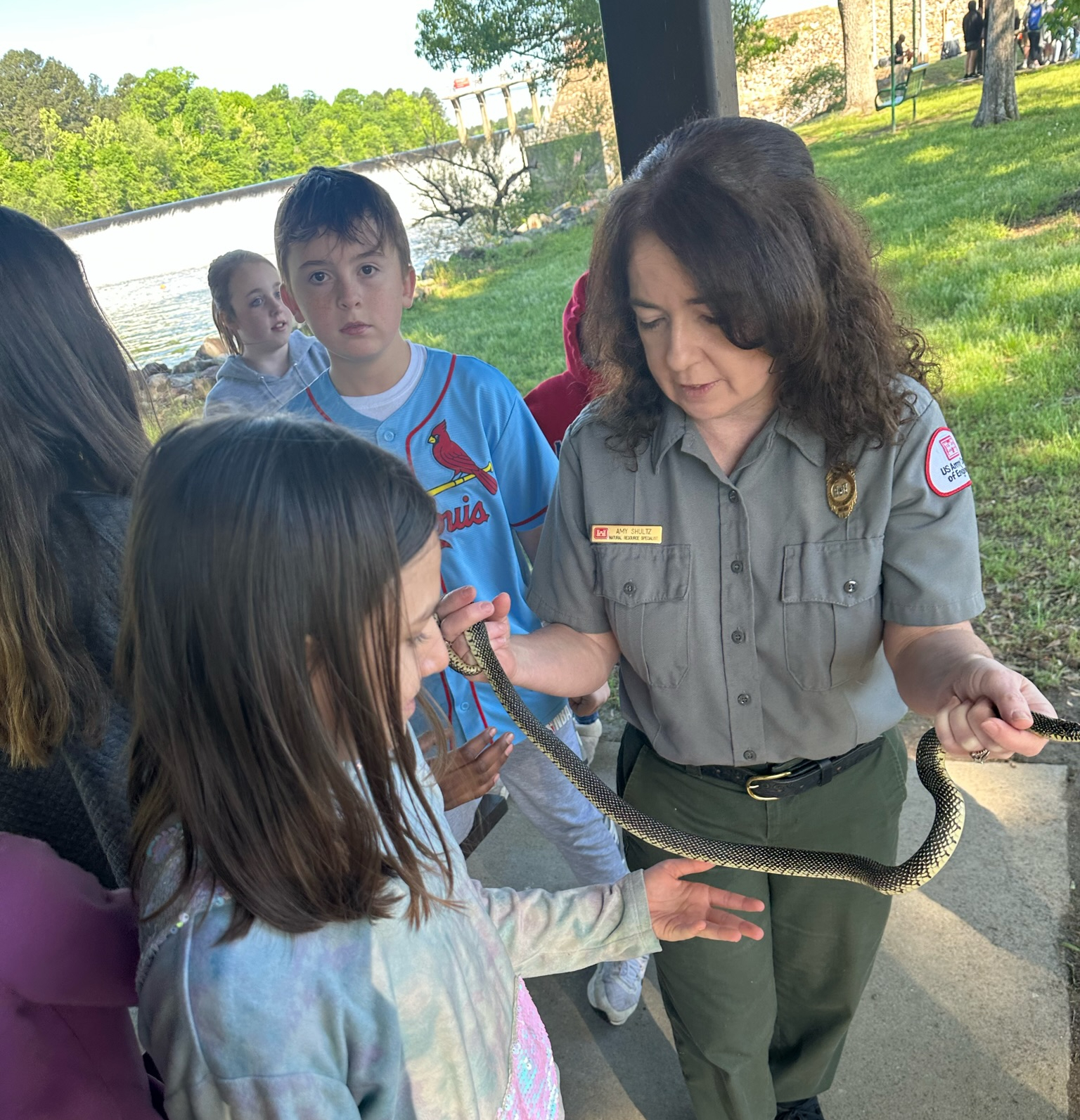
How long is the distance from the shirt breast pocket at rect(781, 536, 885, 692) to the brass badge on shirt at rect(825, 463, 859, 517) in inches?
2.3

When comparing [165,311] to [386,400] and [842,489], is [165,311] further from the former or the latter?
[842,489]

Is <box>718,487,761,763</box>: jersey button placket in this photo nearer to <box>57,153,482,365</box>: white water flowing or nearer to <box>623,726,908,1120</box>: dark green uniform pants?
<box>623,726,908,1120</box>: dark green uniform pants

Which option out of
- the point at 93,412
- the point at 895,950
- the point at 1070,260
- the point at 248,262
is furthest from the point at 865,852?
the point at 1070,260

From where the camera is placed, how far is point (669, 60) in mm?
2535

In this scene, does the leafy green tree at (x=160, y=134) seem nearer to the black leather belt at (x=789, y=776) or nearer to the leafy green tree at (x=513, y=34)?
the leafy green tree at (x=513, y=34)

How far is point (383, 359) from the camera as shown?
88.7 inches

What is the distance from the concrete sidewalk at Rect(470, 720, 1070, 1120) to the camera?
212 cm

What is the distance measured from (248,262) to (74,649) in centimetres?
268

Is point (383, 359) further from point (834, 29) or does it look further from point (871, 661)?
point (834, 29)

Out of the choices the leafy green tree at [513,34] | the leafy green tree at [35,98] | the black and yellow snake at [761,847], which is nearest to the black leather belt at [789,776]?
the black and yellow snake at [761,847]

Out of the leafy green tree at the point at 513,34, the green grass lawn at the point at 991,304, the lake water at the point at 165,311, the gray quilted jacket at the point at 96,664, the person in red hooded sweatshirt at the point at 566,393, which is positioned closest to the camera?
the gray quilted jacket at the point at 96,664

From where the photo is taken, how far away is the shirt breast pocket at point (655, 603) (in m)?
1.63

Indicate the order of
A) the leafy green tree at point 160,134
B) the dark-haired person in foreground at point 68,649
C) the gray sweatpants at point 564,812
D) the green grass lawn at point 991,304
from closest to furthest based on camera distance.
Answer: the dark-haired person in foreground at point 68,649, the gray sweatpants at point 564,812, the green grass lawn at point 991,304, the leafy green tree at point 160,134

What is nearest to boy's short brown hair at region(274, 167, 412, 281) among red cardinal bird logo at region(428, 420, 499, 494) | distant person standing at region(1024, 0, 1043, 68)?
red cardinal bird logo at region(428, 420, 499, 494)
